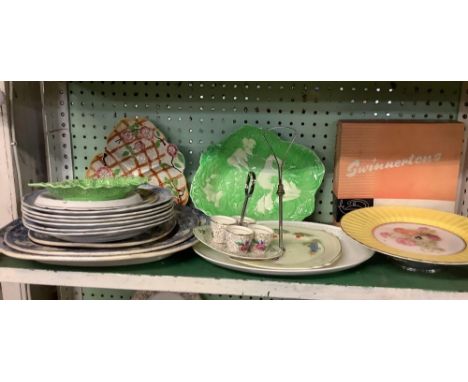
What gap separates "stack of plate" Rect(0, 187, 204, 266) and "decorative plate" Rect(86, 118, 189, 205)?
0.23 meters

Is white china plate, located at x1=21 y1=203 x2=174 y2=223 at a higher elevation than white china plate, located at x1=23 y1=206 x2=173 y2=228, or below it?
higher

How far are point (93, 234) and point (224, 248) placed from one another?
0.27m

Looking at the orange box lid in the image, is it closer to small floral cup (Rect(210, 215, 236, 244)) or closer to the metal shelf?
the metal shelf

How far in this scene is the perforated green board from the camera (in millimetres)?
1090

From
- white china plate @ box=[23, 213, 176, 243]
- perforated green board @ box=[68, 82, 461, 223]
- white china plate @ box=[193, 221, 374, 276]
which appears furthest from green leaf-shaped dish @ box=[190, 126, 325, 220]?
white china plate @ box=[23, 213, 176, 243]

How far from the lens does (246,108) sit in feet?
3.74

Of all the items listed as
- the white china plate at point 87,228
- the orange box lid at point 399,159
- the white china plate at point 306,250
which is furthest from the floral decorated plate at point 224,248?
the orange box lid at point 399,159

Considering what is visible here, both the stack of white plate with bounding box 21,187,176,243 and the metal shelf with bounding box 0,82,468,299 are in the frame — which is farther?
the metal shelf with bounding box 0,82,468,299

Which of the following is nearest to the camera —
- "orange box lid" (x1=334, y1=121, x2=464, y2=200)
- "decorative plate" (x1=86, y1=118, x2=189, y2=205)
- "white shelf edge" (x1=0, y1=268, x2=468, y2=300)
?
"white shelf edge" (x1=0, y1=268, x2=468, y2=300)

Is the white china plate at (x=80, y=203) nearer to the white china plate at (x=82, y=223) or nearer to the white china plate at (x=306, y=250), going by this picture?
the white china plate at (x=82, y=223)

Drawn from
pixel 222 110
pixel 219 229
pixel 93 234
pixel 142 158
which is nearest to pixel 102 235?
pixel 93 234

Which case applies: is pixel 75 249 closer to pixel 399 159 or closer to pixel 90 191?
pixel 90 191

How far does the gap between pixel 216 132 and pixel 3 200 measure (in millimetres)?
574

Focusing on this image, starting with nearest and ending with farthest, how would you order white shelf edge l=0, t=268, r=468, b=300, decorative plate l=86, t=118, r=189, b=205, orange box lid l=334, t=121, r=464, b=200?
white shelf edge l=0, t=268, r=468, b=300 → orange box lid l=334, t=121, r=464, b=200 → decorative plate l=86, t=118, r=189, b=205
